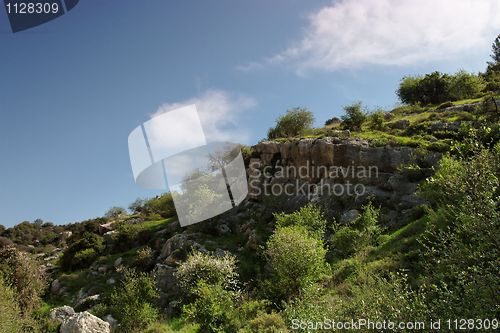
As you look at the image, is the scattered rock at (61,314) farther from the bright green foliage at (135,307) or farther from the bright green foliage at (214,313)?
the bright green foliage at (214,313)

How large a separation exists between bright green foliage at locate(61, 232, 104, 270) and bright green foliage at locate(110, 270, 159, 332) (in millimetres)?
18380

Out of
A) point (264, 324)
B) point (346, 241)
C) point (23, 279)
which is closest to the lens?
point (264, 324)

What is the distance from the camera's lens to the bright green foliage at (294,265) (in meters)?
23.1

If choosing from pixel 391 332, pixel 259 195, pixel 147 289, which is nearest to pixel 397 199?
pixel 259 195

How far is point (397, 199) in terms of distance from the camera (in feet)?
115

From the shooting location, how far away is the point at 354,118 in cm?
5628

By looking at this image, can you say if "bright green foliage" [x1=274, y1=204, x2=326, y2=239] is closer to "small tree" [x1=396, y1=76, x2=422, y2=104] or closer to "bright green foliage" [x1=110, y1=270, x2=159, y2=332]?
"bright green foliage" [x1=110, y1=270, x2=159, y2=332]

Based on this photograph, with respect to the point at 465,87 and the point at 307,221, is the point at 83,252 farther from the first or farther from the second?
the point at 465,87

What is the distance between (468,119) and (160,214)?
45918 millimetres

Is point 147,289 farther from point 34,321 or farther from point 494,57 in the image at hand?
point 494,57

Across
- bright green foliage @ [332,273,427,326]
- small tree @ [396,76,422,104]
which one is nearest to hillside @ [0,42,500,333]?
bright green foliage @ [332,273,427,326]

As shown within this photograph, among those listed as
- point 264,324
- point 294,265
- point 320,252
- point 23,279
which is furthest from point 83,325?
point 320,252

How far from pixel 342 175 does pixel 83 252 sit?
3097 cm

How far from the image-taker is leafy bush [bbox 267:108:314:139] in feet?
212
